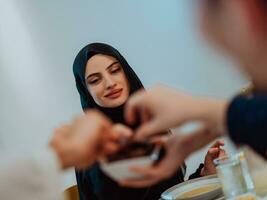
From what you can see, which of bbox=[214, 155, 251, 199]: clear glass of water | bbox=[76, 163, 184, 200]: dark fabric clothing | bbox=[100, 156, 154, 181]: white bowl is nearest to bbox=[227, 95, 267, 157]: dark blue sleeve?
bbox=[100, 156, 154, 181]: white bowl

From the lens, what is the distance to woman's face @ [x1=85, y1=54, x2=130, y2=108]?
6.12 feet

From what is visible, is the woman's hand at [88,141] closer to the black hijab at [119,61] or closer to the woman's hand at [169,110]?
the woman's hand at [169,110]

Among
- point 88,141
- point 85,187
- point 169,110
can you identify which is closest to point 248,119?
point 169,110

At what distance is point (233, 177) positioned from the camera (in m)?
1.09

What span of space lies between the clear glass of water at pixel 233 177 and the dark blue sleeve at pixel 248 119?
1.54 feet

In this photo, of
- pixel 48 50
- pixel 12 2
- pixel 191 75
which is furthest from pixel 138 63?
pixel 12 2

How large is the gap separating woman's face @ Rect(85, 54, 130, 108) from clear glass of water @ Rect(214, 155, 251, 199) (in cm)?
84

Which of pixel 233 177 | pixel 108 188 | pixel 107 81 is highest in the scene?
pixel 107 81

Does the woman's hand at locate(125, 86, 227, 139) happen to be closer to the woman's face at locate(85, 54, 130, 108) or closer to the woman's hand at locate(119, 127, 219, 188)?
the woman's hand at locate(119, 127, 219, 188)

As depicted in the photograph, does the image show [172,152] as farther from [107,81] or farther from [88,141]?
[107,81]

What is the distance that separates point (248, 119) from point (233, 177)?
1.68ft

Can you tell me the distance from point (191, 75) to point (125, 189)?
1.04 meters

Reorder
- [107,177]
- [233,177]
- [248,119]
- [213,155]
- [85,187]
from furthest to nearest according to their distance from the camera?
[85,187] → [107,177] → [213,155] → [233,177] → [248,119]

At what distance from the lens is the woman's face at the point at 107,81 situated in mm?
1865
